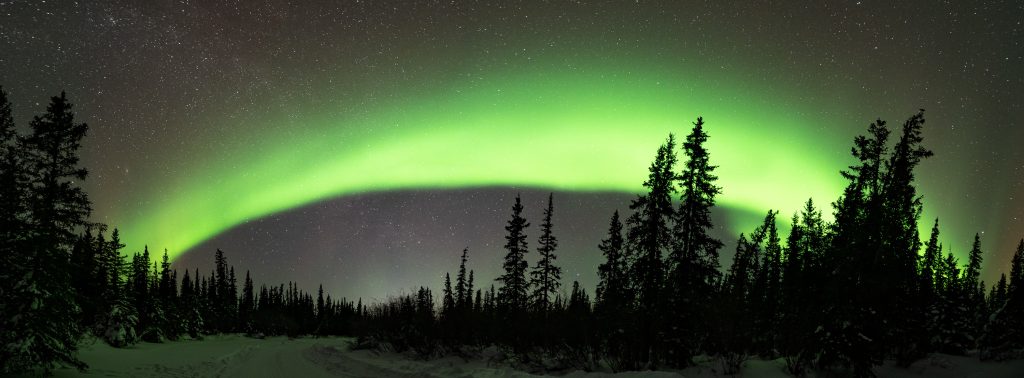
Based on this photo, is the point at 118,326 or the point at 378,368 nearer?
the point at 378,368

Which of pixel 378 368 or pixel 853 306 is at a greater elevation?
pixel 853 306

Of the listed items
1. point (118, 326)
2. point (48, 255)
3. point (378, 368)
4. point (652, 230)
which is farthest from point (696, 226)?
point (118, 326)

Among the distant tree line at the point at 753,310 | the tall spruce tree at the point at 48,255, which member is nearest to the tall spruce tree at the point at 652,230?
the distant tree line at the point at 753,310

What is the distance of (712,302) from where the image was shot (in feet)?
69.8

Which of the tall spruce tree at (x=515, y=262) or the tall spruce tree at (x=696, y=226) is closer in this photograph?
the tall spruce tree at (x=696, y=226)

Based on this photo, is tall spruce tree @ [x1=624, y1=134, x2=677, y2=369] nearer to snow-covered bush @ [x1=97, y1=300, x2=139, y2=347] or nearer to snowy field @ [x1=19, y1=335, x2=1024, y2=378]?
snowy field @ [x1=19, y1=335, x2=1024, y2=378]

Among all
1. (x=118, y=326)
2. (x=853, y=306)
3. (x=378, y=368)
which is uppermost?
(x=853, y=306)

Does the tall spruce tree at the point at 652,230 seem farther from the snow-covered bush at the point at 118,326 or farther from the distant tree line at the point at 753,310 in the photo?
the snow-covered bush at the point at 118,326

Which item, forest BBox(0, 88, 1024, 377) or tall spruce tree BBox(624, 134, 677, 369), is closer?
forest BBox(0, 88, 1024, 377)

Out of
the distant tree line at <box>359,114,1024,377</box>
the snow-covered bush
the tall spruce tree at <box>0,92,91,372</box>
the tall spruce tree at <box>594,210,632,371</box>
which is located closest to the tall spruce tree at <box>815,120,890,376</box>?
the distant tree line at <box>359,114,1024,377</box>

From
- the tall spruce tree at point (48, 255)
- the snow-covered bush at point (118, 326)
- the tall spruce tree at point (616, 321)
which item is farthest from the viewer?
the snow-covered bush at point (118, 326)

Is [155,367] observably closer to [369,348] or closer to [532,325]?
[369,348]

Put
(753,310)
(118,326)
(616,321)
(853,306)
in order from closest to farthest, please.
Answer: (853,306), (616,321), (753,310), (118,326)

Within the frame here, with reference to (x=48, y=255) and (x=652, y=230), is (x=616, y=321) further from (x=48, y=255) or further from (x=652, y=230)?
(x=48, y=255)
